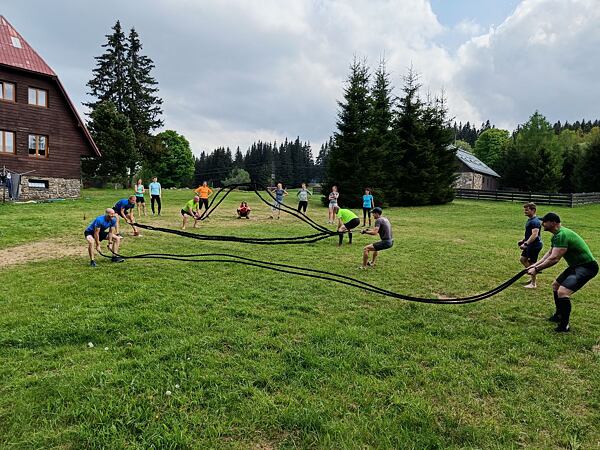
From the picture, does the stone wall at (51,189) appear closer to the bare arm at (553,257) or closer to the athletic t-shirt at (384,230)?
the athletic t-shirt at (384,230)

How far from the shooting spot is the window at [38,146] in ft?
79.6

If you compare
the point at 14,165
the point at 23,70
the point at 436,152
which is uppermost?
the point at 23,70

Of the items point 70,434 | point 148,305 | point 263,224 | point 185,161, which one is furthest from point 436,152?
point 185,161

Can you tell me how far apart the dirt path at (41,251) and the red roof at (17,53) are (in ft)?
56.7

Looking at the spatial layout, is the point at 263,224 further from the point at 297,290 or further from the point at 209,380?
the point at 209,380

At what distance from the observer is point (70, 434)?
328 cm

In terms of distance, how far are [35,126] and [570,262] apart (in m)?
28.8

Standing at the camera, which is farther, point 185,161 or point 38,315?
point 185,161

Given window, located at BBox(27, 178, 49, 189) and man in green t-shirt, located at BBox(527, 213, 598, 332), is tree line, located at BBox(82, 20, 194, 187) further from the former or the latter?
man in green t-shirt, located at BBox(527, 213, 598, 332)

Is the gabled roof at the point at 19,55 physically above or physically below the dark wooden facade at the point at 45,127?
above

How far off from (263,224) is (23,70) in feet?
61.1

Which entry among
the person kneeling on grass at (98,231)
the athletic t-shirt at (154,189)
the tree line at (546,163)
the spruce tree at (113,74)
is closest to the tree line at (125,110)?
the spruce tree at (113,74)

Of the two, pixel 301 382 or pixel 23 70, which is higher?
pixel 23 70

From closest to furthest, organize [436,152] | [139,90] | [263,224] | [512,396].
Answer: [512,396], [263,224], [436,152], [139,90]
